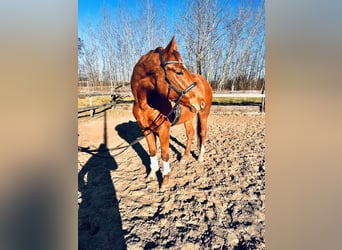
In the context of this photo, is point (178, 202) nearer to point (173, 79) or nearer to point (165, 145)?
point (165, 145)

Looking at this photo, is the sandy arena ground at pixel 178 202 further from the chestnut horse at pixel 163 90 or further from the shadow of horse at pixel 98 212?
the chestnut horse at pixel 163 90

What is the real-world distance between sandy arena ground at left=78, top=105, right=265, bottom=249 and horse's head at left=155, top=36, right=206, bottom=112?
80cm

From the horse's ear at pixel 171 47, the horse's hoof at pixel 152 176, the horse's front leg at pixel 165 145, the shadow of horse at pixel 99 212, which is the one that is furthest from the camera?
the horse's hoof at pixel 152 176

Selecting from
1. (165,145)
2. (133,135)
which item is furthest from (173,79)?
(133,135)

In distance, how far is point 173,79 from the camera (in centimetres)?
156

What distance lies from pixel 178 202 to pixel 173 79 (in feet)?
4.20

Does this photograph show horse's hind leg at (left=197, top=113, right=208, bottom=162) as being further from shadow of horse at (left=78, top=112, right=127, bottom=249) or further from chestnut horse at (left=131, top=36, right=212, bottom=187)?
shadow of horse at (left=78, top=112, right=127, bottom=249)

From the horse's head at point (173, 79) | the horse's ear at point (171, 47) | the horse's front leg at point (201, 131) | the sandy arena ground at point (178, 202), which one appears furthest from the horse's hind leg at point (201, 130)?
the horse's ear at point (171, 47)

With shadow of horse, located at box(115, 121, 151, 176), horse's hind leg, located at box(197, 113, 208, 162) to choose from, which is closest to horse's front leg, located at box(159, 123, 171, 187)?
shadow of horse, located at box(115, 121, 151, 176)

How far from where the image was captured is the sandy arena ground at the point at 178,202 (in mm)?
1333

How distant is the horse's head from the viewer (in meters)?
1.54

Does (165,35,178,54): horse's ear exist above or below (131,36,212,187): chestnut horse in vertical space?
above

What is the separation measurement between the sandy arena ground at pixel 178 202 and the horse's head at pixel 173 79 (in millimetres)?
798
